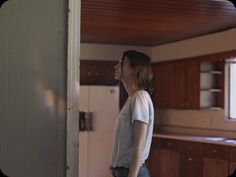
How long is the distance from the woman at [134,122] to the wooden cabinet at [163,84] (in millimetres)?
4374

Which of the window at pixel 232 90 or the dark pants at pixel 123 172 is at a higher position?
the window at pixel 232 90

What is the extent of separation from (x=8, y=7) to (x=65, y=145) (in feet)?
2.10

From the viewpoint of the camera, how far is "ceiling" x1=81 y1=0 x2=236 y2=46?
411 cm

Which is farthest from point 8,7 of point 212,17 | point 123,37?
point 123,37

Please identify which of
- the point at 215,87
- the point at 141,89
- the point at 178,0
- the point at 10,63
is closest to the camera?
the point at 10,63

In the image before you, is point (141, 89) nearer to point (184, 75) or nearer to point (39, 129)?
point (39, 129)

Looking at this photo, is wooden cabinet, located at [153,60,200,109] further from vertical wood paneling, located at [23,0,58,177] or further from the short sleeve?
vertical wood paneling, located at [23,0,58,177]

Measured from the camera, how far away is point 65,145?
196 centimetres

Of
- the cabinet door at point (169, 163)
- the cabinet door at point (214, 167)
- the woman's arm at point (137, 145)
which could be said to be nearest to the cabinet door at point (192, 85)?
the cabinet door at point (169, 163)

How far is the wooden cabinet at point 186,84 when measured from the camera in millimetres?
6016

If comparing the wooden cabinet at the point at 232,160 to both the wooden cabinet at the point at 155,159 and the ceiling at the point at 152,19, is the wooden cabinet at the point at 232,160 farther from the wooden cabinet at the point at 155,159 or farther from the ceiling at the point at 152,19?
the wooden cabinet at the point at 155,159

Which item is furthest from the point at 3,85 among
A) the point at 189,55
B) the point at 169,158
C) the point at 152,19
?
the point at 189,55

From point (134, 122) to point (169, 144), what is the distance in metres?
4.12

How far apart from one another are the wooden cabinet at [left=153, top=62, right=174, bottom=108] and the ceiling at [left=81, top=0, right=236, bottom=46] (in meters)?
0.40
